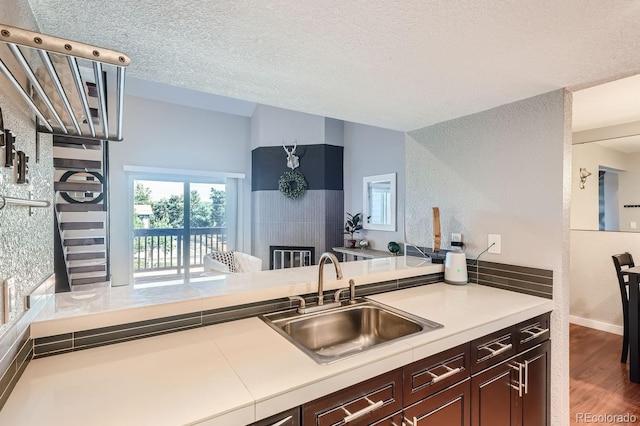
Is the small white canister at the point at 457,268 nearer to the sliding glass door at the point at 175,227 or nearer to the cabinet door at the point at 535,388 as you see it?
the cabinet door at the point at 535,388

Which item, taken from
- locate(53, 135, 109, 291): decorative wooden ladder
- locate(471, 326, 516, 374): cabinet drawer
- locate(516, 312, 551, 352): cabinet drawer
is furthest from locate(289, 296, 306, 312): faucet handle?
locate(53, 135, 109, 291): decorative wooden ladder

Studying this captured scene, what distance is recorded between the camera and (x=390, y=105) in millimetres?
1995

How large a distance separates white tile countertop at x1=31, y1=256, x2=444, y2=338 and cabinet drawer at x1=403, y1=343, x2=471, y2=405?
2.05ft

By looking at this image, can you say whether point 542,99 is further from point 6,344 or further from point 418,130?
point 6,344

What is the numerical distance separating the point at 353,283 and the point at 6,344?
1.35 m

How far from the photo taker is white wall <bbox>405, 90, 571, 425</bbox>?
1728 millimetres

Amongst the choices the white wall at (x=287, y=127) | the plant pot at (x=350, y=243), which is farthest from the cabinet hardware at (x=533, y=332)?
the white wall at (x=287, y=127)

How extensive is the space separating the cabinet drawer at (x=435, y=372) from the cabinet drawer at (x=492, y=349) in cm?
5

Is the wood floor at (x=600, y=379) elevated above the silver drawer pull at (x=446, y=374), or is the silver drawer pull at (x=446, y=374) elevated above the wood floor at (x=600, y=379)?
the silver drawer pull at (x=446, y=374)

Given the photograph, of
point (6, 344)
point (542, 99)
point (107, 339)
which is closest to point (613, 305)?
point (542, 99)

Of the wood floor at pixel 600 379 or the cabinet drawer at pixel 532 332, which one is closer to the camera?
the cabinet drawer at pixel 532 332

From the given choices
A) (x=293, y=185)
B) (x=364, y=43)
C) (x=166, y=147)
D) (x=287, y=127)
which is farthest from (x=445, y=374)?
(x=166, y=147)

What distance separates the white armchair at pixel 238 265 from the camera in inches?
154

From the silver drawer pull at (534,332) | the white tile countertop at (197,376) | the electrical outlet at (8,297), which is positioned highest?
the electrical outlet at (8,297)
